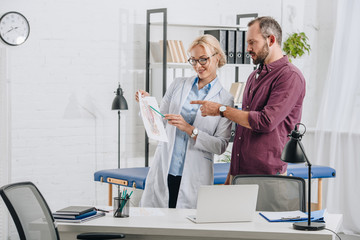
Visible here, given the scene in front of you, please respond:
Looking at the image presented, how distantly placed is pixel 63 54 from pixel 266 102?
2.78 m

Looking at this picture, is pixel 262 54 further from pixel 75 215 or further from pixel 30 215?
pixel 30 215

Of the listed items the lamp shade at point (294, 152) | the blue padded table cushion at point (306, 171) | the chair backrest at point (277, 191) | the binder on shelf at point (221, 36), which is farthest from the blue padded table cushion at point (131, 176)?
the lamp shade at point (294, 152)

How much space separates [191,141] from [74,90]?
246 cm

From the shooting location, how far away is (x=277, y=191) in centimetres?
291

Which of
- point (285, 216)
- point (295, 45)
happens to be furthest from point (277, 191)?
point (295, 45)

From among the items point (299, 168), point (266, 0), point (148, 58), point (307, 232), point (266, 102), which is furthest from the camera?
point (266, 0)

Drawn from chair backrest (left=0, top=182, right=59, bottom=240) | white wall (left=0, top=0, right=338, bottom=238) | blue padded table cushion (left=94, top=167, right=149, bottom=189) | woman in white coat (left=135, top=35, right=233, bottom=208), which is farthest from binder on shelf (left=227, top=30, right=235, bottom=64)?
chair backrest (left=0, top=182, right=59, bottom=240)

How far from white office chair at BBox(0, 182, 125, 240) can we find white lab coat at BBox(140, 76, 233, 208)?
794mm

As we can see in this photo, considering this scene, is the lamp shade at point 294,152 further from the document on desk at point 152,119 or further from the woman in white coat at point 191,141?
the document on desk at point 152,119

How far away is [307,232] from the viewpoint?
2277mm

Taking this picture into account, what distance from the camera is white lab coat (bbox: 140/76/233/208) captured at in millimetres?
3037

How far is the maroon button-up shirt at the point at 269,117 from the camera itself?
2.84 meters

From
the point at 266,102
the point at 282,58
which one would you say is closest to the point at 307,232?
the point at 266,102

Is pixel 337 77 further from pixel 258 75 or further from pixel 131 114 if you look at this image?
pixel 258 75
